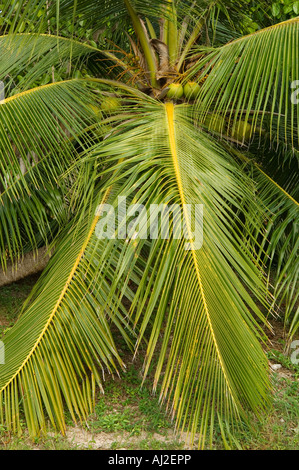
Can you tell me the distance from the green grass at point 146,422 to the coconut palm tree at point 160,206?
75 millimetres

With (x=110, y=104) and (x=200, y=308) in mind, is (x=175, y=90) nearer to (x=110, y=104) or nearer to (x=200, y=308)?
(x=110, y=104)

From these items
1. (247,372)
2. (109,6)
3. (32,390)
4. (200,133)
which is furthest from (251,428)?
(109,6)

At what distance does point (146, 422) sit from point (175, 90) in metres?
1.88

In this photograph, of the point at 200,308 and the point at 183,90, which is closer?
the point at 200,308

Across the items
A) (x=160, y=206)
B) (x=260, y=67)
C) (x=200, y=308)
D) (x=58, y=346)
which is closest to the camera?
(x=200, y=308)

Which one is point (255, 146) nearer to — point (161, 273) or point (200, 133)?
point (200, 133)

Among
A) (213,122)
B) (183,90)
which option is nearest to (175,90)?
(183,90)

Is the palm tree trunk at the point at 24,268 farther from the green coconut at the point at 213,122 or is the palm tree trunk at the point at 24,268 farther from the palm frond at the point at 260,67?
the palm frond at the point at 260,67

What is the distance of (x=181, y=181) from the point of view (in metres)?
2.59

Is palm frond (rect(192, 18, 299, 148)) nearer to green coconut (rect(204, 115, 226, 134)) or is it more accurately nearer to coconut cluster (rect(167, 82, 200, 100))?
green coconut (rect(204, 115, 226, 134))

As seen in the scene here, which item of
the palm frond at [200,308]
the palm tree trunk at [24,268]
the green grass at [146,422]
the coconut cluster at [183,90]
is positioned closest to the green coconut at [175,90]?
the coconut cluster at [183,90]

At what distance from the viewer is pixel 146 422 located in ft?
8.71

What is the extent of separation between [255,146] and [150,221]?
57.1 inches

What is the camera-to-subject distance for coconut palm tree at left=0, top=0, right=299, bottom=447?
2.34m
